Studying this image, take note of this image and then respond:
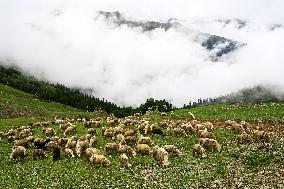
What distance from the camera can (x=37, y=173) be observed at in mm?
31188

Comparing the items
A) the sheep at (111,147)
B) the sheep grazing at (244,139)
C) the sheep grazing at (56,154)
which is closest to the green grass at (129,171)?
the sheep grazing at (56,154)

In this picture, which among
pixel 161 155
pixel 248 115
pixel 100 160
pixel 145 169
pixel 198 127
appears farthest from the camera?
pixel 248 115

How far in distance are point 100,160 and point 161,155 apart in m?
4.32

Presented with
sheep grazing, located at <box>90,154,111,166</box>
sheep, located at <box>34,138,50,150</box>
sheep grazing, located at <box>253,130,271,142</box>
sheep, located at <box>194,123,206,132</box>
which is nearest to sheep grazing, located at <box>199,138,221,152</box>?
sheep grazing, located at <box>253,130,271,142</box>

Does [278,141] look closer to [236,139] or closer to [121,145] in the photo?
[236,139]

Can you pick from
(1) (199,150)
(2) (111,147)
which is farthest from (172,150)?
(2) (111,147)

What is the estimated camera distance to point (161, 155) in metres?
31.8

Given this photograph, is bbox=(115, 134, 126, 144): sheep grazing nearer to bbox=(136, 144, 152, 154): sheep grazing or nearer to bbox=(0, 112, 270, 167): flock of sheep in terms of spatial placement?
bbox=(0, 112, 270, 167): flock of sheep

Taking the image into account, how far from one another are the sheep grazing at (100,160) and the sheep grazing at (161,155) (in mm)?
3469

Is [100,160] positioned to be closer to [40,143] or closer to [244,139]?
[40,143]

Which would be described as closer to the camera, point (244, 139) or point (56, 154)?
point (56, 154)

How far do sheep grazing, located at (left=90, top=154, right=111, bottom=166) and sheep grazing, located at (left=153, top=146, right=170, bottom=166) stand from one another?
3469 millimetres

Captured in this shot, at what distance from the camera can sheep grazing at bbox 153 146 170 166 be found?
31.2m

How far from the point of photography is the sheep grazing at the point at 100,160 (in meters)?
31.2
